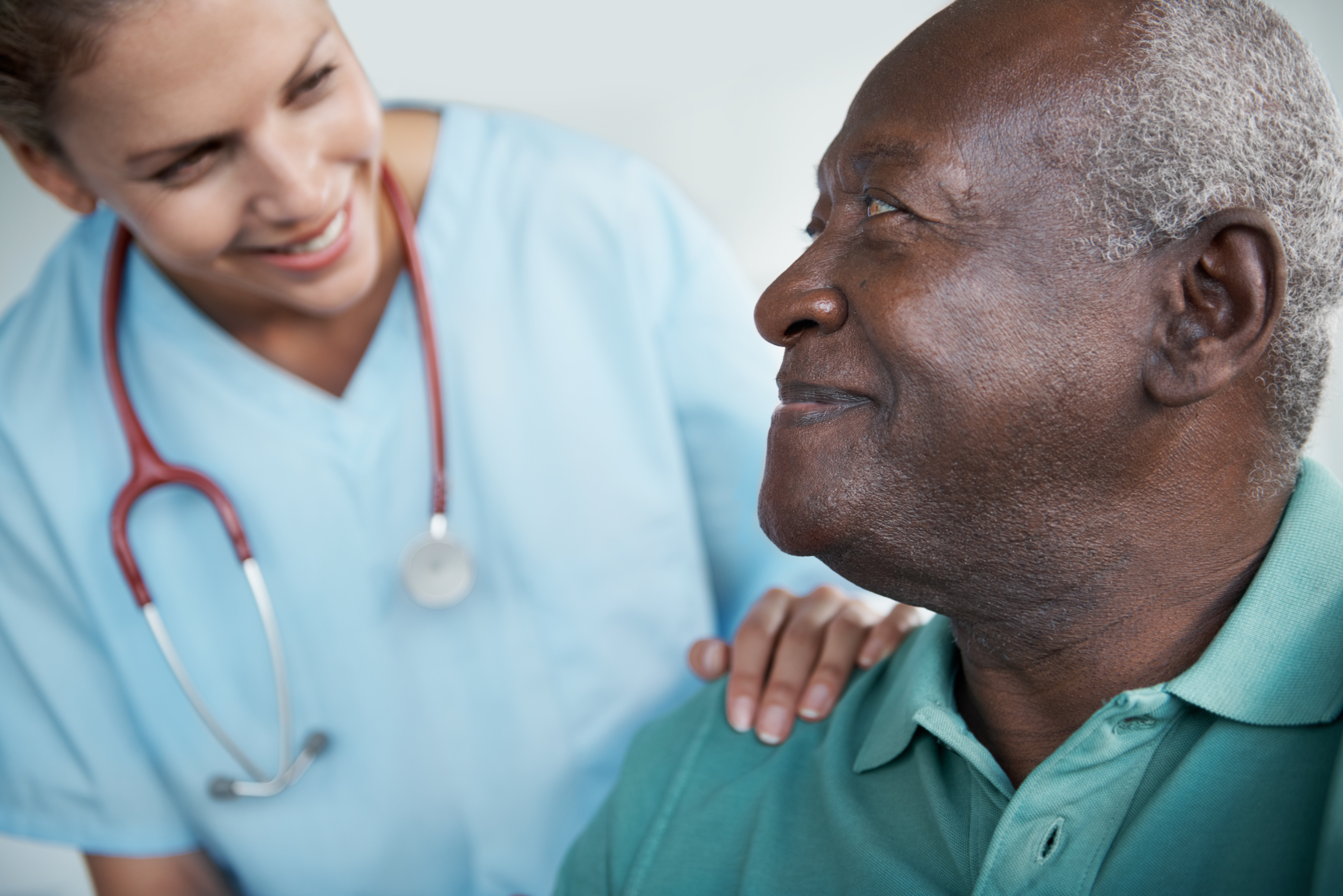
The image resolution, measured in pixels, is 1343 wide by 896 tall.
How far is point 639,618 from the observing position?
4.46ft

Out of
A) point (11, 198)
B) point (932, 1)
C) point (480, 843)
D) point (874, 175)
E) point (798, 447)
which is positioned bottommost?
point (480, 843)

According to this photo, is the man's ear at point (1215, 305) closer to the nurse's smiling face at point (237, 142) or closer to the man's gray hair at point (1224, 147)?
the man's gray hair at point (1224, 147)

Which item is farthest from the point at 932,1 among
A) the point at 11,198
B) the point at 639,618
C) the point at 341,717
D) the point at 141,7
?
the point at 11,198

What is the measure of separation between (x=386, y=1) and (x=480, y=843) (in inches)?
48.8

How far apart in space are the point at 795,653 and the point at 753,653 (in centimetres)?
4

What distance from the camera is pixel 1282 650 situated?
0.80 metres

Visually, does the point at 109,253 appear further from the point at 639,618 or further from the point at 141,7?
the point at 639,618

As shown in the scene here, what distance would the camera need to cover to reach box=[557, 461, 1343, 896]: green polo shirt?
759 millimetres

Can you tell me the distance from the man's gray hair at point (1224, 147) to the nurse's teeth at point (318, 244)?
30.2 inches

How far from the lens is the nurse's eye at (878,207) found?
877 mm

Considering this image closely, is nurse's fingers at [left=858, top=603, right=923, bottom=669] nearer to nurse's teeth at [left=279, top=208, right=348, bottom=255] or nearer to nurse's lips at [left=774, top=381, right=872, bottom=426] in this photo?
nurse's lips at [left=774, top=381, right=872, bottom=426]

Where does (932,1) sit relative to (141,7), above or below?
above

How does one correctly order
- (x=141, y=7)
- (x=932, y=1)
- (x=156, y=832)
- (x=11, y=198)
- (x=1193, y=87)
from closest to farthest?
1. (x=1193, y=87)
2. (x=141, y=7)
3. (x=156, y=832)
4. (x=932, y=1)
5. (x=11, y=198)

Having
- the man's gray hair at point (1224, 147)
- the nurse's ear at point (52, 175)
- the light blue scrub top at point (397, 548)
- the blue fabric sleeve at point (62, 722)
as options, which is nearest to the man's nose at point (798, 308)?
the man's gray hair at point (1224, 147)
